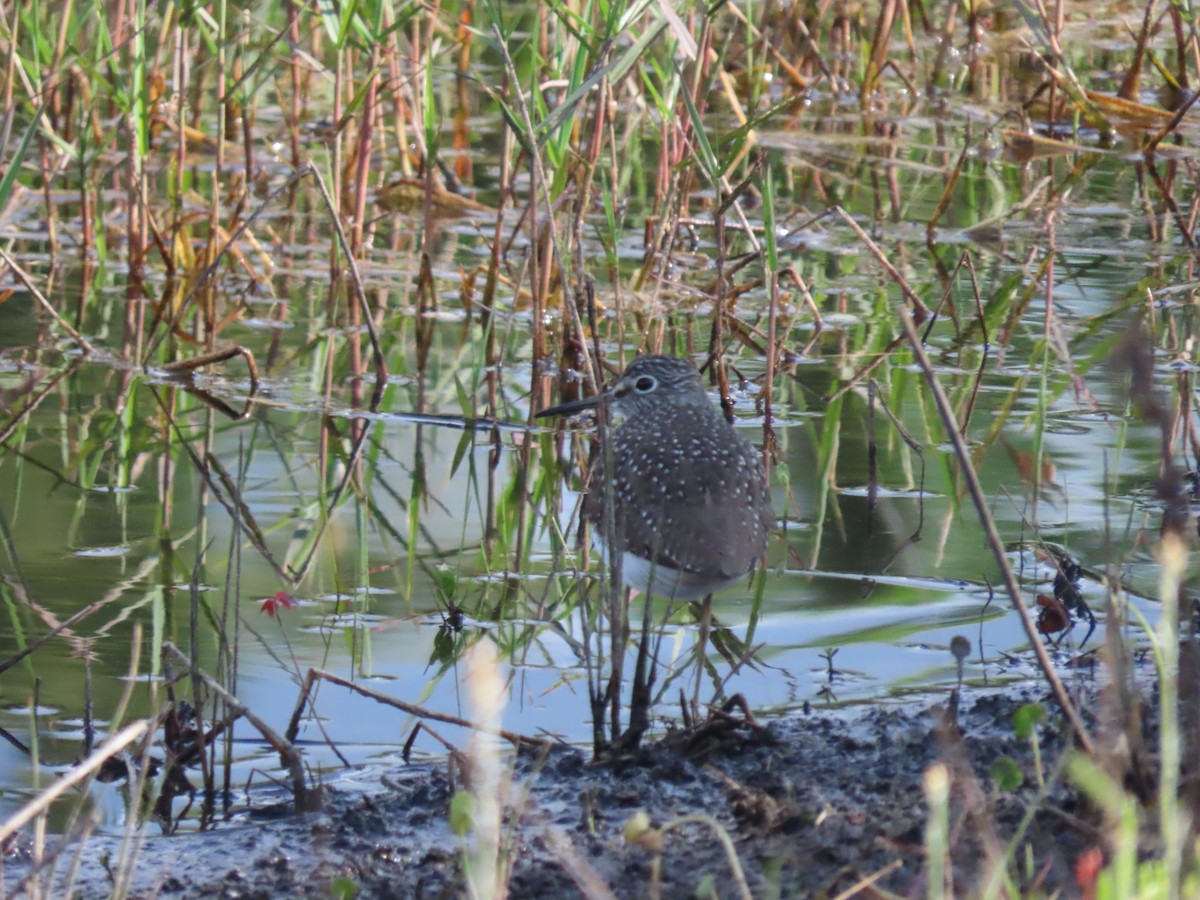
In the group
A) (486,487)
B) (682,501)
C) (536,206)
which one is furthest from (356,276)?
(682,501)

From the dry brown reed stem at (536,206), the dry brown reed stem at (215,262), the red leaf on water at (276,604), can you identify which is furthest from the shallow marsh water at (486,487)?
the dry brown reed stem at (536,206)

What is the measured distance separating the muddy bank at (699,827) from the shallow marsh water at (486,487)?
Result: 316 mm

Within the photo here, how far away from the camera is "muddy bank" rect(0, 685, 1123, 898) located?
291 cm

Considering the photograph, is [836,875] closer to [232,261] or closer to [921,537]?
[921,537]

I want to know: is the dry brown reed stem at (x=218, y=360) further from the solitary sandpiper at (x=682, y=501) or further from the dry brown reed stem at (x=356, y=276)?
the solitary sandpiper at (x=682, y=501)

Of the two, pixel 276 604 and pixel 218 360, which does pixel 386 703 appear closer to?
pixel 276 604

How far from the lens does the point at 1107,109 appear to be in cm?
991


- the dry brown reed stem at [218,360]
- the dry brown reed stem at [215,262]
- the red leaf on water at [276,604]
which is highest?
the dry brown reed stem at [215,262]

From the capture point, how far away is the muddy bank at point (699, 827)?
291 centimetres

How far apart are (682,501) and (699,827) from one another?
4.58ft

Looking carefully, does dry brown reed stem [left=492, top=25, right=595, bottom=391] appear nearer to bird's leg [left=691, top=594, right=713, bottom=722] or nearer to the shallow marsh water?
the shallow marsh water

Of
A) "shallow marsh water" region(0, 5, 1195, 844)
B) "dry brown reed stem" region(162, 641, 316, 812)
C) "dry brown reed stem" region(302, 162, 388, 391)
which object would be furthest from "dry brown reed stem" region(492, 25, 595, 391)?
"dry brown reed stem" region(162, 641, 316, 812)

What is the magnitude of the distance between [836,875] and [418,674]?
1630mm

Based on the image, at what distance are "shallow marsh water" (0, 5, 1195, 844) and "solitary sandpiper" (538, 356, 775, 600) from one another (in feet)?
0.76
